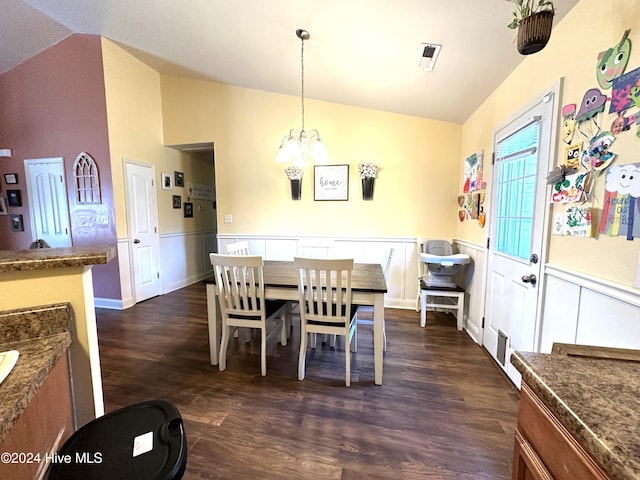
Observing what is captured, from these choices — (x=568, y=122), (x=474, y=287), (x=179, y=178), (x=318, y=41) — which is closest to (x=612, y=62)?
(x=568, y=122)

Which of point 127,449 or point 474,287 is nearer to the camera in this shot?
point 127,449

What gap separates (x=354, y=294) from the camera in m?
2.12

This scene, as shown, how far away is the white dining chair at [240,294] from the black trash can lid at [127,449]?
1.25 m

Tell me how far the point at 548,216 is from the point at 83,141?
491 cm

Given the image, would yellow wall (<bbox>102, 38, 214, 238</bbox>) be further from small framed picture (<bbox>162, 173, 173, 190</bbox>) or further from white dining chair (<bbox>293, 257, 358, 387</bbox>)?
white dining chair (<bbox>293, 257, 358, 387</bbox>)

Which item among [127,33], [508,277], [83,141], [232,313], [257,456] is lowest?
[257,456]

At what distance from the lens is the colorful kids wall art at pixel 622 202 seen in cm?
113

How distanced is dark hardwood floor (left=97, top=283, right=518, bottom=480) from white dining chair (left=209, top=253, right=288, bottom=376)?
33 cm

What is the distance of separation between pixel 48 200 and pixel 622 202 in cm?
563

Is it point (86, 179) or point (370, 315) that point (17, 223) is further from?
point (370, 315)

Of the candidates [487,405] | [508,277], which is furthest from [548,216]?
[487,405]

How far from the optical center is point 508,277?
2.23 m

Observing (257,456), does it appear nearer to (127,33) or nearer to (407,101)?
(407,101)

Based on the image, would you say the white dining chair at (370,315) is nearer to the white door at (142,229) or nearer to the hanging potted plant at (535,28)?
the hanging potted plant at (535,28)
